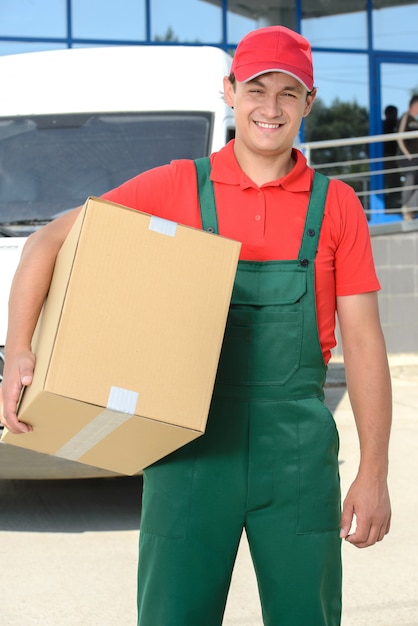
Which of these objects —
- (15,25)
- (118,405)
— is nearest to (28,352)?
(118,405)

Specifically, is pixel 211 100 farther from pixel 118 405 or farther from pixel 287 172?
pixel 118 405

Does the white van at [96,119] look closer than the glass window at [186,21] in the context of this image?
Yes

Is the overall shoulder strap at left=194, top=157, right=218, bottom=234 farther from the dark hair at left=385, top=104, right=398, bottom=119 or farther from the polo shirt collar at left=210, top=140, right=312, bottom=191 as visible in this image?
the dark hair at left=385, top=104, right=398, bottom=119

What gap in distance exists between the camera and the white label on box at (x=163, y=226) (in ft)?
7.34

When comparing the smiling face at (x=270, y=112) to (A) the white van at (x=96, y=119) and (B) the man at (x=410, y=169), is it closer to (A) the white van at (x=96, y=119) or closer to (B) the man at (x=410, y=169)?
(A) the white van at (x=96, y=119)

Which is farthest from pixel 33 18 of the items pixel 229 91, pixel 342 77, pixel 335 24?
pixel 229 91

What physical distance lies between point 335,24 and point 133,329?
14.2 m

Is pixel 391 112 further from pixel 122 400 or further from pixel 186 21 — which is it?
A: pixel 122 400

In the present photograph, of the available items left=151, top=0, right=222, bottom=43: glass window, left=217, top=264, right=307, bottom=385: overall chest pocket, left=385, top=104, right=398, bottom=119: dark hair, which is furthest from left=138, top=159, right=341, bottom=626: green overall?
left=385, top=104, right=398, bottom=119: dark hair

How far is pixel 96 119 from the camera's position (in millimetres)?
6023

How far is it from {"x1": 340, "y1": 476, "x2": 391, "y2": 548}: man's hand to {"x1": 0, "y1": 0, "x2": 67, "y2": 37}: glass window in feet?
42.5

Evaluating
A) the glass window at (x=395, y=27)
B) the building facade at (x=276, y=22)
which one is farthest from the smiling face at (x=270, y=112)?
the glass window at (x=395, y=27)

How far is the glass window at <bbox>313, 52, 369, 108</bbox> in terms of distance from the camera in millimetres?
15484

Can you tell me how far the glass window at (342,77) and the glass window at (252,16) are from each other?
2.31ft
